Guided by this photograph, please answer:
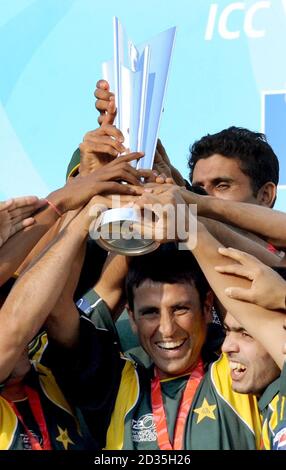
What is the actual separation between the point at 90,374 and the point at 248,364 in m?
0.40

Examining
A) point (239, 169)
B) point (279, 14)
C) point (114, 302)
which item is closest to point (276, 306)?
point (114, 302)

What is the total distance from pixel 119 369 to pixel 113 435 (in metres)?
0.19

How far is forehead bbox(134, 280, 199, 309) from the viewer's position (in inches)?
117

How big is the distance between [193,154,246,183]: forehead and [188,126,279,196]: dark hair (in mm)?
18

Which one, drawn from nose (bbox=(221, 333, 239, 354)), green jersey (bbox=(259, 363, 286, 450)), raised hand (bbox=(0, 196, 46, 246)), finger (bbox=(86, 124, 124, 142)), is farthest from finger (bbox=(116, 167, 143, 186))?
green jersey (bbox=(259, 363, 286, 450))

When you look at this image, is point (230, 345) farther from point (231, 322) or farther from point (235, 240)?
point (235, 240)

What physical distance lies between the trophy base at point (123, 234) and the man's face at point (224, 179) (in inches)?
38.1

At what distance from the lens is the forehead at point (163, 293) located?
2961 millimetres

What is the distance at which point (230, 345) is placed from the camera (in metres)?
2.83

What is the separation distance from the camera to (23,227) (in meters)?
2.92

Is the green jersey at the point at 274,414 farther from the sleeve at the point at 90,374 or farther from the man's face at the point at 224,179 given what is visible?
the man's face at the point at 224,179

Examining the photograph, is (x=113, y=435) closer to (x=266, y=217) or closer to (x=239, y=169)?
(x=266, y=217)

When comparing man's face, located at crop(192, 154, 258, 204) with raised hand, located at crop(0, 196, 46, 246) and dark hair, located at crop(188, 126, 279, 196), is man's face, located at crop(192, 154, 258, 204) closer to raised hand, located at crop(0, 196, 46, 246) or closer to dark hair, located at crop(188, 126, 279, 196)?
dark hair, located at crop(188, 126, 279, 196)

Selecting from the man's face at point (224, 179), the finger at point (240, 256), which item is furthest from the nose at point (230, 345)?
the man's face at point (224, 179)
